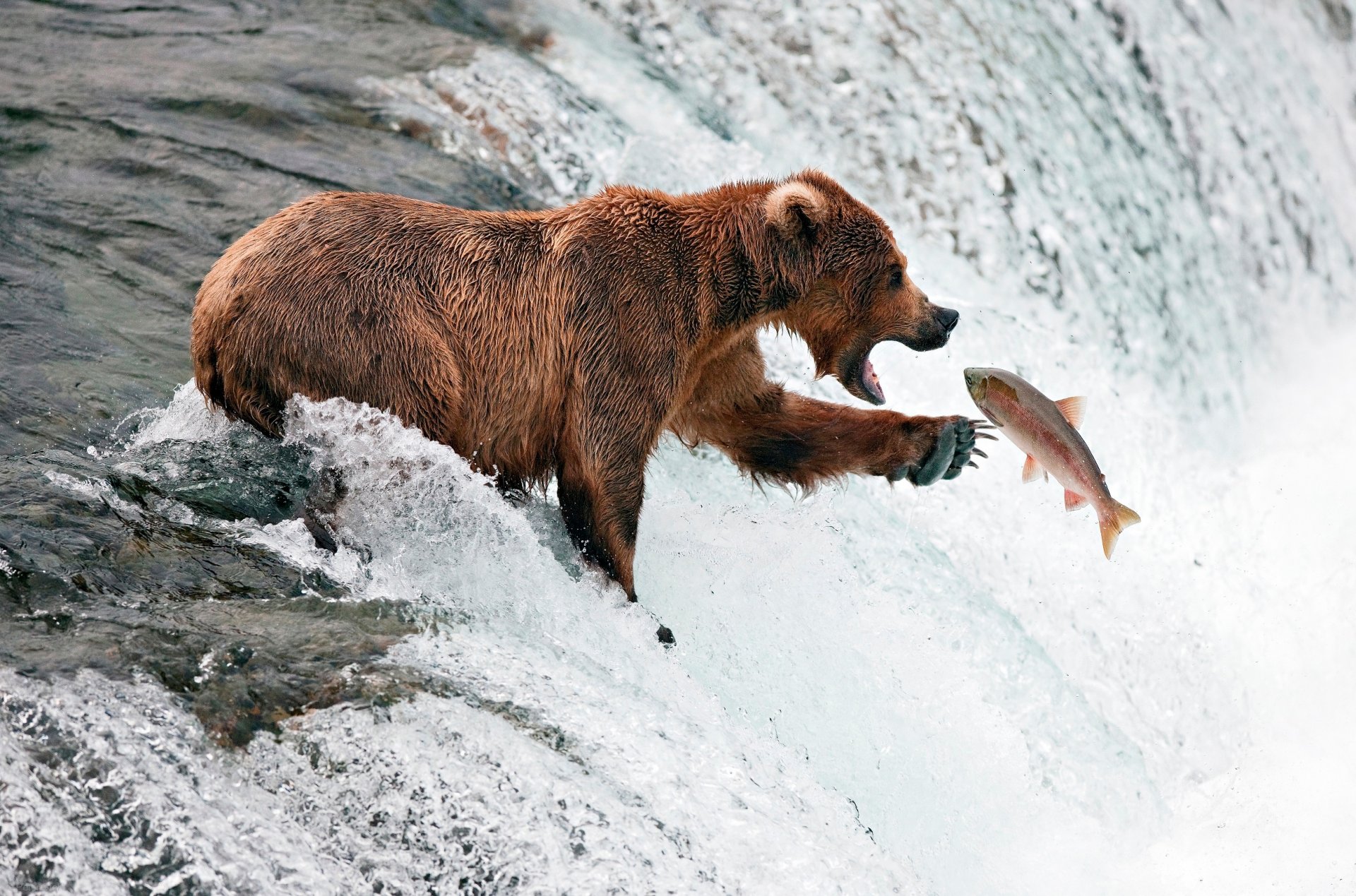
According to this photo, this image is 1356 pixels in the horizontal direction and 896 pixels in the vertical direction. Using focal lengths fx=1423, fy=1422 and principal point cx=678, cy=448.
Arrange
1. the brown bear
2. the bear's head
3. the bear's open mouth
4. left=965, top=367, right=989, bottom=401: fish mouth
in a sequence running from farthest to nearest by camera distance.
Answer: the bear's open mouth → the bear's head → left=965, top=367, right=989, bottom=401: fish mouth → the brown bear

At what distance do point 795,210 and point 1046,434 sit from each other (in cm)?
112

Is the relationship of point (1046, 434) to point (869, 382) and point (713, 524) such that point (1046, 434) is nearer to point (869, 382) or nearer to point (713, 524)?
point (869, 382)

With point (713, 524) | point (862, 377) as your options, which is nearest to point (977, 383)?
point (862, 377)

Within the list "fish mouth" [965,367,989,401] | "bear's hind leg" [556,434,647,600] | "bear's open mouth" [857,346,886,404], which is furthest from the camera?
"bear's open mouth" [857,346,886,404]

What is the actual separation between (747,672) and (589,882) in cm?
166

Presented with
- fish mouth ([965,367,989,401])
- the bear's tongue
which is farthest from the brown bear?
fish mouth ([965,367,989,401])

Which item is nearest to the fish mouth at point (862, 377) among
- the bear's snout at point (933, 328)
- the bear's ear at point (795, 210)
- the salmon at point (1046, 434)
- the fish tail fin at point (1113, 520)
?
the bear's snout at point (933, 328)

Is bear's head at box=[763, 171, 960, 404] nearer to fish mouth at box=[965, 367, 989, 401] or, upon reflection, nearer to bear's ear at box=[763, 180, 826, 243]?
bear's ear at box=[763, 180, 826, 243]

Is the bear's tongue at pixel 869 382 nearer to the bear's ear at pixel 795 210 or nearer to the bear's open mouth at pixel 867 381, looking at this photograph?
the bear's open mouth at pixel 867 381

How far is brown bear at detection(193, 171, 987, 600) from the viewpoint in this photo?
429cm

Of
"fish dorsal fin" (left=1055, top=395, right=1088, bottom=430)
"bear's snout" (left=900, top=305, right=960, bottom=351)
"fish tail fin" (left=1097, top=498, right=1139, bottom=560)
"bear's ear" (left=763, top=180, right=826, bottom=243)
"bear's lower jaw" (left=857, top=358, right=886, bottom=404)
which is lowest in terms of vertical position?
"bear's lower jaw" (left=857, top=358, right=886, bottom=404)

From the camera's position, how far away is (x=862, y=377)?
17.0 ft

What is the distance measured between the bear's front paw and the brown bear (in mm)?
15

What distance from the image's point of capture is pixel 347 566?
168 inches
